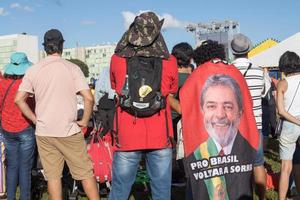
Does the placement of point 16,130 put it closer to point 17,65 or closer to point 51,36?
point 17,65

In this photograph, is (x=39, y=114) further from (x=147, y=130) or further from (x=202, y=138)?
(x=202, y=138)

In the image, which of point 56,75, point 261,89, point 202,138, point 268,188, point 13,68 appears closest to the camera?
point 202,138

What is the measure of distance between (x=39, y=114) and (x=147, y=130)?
3.66 feet

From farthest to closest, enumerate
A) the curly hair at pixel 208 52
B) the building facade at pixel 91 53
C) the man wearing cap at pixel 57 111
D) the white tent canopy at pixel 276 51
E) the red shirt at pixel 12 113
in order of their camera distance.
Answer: the building facade at pixel 91 53, the white tent canopy at pixel 276 51, the red shirt at pixel 12 113, the man wearing cap at pixel 57 111, the curly hair at pixel 208 52

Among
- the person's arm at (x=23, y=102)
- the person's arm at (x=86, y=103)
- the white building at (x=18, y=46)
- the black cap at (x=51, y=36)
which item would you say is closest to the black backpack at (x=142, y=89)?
the person's arm at (x=86, y=103)

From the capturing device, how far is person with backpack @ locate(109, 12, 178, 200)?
3164 millimetres

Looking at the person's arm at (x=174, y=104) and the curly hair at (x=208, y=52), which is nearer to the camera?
the person's arm at (x=174, y=104)

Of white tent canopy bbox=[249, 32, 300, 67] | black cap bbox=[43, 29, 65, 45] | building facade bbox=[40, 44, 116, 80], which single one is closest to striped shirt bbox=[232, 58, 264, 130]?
black cap bbox=[43, 29, 65, 45]

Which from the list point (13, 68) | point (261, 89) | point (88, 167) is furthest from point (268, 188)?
→ point (13, 68)

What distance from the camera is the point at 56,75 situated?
3.78 metres

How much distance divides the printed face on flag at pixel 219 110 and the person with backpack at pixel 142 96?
332 mm

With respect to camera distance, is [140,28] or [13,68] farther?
[13,68]

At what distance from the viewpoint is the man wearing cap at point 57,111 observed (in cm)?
376

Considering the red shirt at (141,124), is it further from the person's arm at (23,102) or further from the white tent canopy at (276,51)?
the white tent canopy at (276,51)
